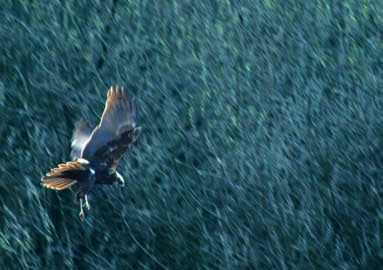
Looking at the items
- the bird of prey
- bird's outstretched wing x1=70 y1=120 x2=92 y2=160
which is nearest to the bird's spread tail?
the bird of prey

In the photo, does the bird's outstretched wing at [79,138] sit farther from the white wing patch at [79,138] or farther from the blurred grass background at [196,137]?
the blurred grass background at [196,137]

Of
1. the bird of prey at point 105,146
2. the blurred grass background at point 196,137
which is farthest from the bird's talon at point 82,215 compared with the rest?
the bird of prey at point 105,146

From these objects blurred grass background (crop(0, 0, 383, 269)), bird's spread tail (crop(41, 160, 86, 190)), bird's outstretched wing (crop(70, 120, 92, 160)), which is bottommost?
blurred grass background (crop(0, 0, 383, 269))

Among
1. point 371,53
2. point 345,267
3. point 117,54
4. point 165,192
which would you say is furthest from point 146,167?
point 371,53

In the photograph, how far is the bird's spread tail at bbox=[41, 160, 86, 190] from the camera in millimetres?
3986

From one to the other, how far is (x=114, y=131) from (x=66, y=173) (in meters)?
0.19

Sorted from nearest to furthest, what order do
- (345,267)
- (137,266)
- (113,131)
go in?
(113,131) < (137,266) < (345,267)

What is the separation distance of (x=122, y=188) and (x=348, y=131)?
1077mm

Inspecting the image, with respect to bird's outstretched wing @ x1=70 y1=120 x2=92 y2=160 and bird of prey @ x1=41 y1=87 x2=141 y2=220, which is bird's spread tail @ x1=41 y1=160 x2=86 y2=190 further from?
bird's outstretched wing @ x1=70 y1=120 x2=92 y2=160

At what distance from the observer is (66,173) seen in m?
4.00

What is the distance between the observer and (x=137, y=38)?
5.16 metres

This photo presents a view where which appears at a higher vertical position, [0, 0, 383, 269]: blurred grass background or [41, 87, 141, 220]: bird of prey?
[41, 87, 141, 220]: bird of prey

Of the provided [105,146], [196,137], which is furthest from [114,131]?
[196,137]

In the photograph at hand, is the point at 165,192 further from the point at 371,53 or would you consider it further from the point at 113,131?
the point at 371,53
